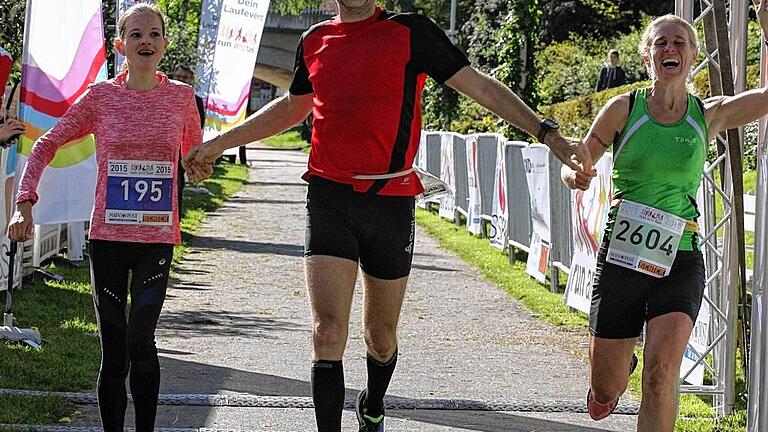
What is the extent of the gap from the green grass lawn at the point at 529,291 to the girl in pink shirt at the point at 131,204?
10.6 feet

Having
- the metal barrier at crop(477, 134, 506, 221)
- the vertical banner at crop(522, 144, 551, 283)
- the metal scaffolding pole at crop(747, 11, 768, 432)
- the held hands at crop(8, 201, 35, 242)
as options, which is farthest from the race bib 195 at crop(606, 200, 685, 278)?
the metal barrier at crop(477, 134, 506, 221)

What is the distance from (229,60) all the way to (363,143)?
17.9 m

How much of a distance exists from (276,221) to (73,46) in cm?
1383

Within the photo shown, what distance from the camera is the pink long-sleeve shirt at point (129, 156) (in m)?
6.28

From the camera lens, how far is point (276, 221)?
80.5 ft

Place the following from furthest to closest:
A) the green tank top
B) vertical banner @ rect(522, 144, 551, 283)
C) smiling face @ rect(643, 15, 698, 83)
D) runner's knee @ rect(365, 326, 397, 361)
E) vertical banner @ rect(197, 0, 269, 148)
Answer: vertical banner @ rect(197, 0, 269, 148) → vertical banner @ rect(522, 144, 551, 283) → runner's knee @ rect(365, 326, 397, 361) → smiling face @ rect(643, 15, 698, 83) → the green tank top

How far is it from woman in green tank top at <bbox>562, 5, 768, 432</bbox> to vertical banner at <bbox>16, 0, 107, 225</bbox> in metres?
5.36

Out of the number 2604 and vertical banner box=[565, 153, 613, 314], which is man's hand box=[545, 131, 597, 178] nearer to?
the number 2604

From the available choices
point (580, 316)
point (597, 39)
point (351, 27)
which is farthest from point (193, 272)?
point (597, 39)

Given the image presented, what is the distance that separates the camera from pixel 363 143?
602 centimetres

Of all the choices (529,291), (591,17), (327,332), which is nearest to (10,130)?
(327,332)

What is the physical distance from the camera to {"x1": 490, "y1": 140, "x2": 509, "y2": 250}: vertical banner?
17.4 m

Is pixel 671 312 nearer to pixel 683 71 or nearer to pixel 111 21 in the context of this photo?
pixel 683 71

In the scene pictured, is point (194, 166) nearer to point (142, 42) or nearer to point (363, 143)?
point (142, 42)
